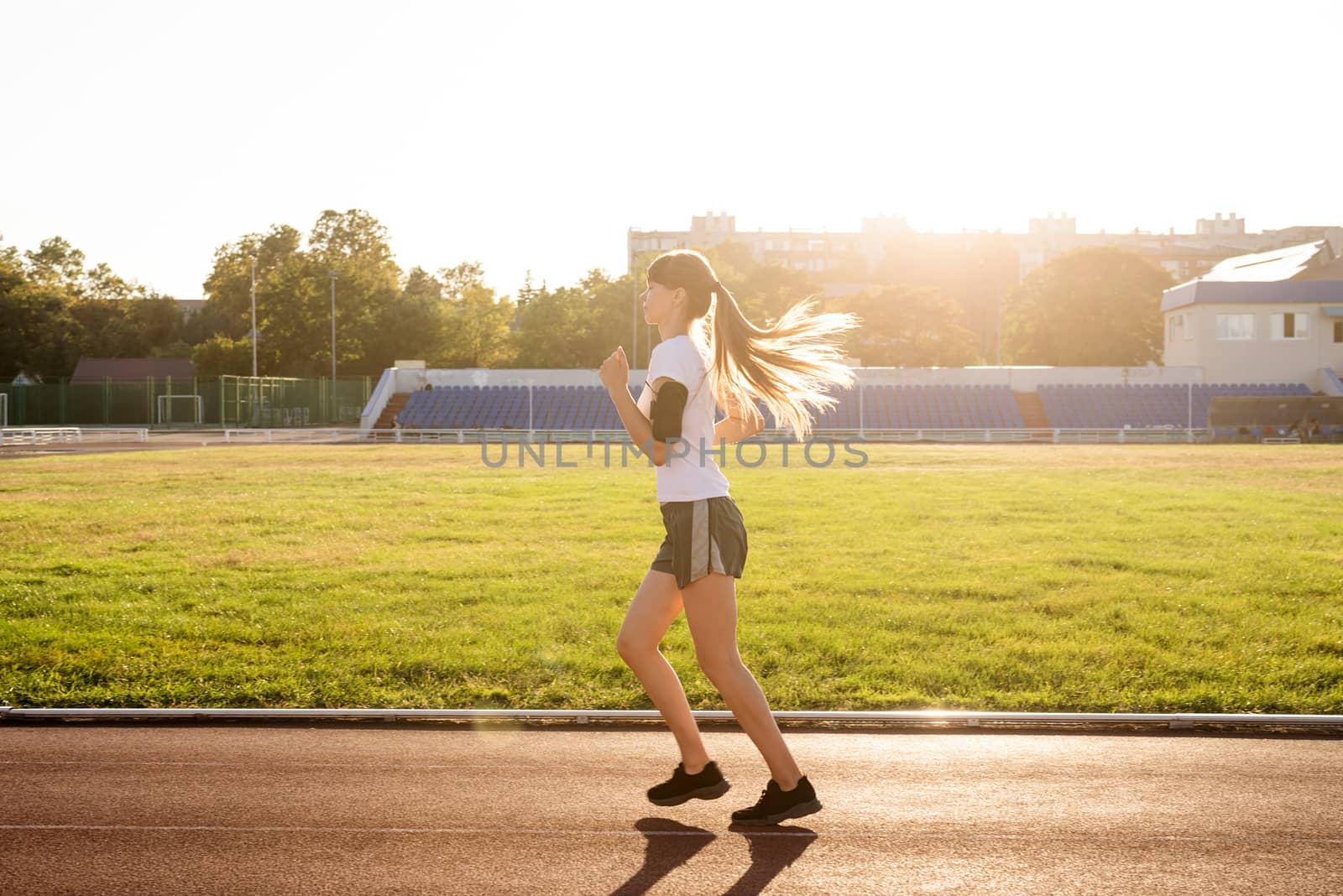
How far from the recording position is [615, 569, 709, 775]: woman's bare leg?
4.35m

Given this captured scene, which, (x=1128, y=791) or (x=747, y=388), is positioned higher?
(x=747, y=388)

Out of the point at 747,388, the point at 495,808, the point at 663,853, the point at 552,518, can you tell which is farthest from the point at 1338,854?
the point at 552,518

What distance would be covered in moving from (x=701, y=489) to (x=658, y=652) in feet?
2.03

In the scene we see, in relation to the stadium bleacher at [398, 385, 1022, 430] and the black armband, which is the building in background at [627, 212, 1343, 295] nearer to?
the stadium bleacher at [398, 385, 1022, 430]

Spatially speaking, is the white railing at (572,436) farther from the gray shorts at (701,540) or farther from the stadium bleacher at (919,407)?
the gray shorts at (701,540)

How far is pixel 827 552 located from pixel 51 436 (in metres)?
41.6

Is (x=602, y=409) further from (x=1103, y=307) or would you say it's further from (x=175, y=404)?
(x=1103, y=307)

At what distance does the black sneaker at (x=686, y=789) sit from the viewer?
4516 mm

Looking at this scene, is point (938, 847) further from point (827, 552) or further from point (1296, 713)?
point (827, 552)

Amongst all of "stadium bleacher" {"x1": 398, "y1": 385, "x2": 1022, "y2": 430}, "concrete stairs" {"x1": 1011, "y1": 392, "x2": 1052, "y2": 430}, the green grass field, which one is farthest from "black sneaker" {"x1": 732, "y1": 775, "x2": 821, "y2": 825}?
"concrete stairs" {"x1": 1011, "y1": 392, "x2": 1052, "y2": 430}

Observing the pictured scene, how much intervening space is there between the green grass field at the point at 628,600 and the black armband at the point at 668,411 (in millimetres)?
2675

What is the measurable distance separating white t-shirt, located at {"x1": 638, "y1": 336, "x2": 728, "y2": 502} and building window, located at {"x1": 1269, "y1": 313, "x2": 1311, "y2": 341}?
182 feet

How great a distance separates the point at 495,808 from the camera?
4.55 meters

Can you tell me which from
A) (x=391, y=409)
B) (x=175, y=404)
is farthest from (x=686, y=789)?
(x=175, y=404)
